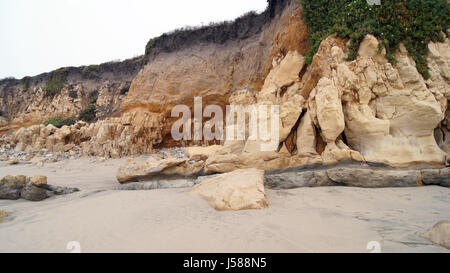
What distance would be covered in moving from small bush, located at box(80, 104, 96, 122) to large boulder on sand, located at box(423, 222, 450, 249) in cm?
2036

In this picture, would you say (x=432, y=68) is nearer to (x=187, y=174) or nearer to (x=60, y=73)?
(x=187, y=174)

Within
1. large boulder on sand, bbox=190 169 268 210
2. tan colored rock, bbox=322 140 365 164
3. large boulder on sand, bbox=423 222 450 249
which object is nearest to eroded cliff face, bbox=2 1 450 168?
tan colored rock, bbox=322 140 365 164

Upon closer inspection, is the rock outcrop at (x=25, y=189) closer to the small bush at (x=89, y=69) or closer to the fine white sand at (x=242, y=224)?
the fine white sand at (x=242, y=224)

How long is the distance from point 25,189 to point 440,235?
224 inches

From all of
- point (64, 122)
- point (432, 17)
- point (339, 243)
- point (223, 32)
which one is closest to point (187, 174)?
point (339, 243)

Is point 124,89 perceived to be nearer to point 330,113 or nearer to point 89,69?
point 89,69

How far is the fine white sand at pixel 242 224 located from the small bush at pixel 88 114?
1628 cm

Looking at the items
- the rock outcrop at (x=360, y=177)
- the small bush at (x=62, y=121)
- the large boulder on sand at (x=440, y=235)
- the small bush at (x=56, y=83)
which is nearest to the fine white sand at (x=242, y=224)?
the large boulder on sand at (x=440, y=235)

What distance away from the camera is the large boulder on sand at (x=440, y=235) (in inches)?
58.1

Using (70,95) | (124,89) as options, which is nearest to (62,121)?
(70,95)

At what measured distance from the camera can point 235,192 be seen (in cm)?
283

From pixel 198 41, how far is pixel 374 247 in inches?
521

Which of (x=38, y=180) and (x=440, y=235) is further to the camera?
(x=38, y=180)

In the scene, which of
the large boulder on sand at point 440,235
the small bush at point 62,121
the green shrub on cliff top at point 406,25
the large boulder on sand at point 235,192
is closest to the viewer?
the large boulder on sand at point 440,235
